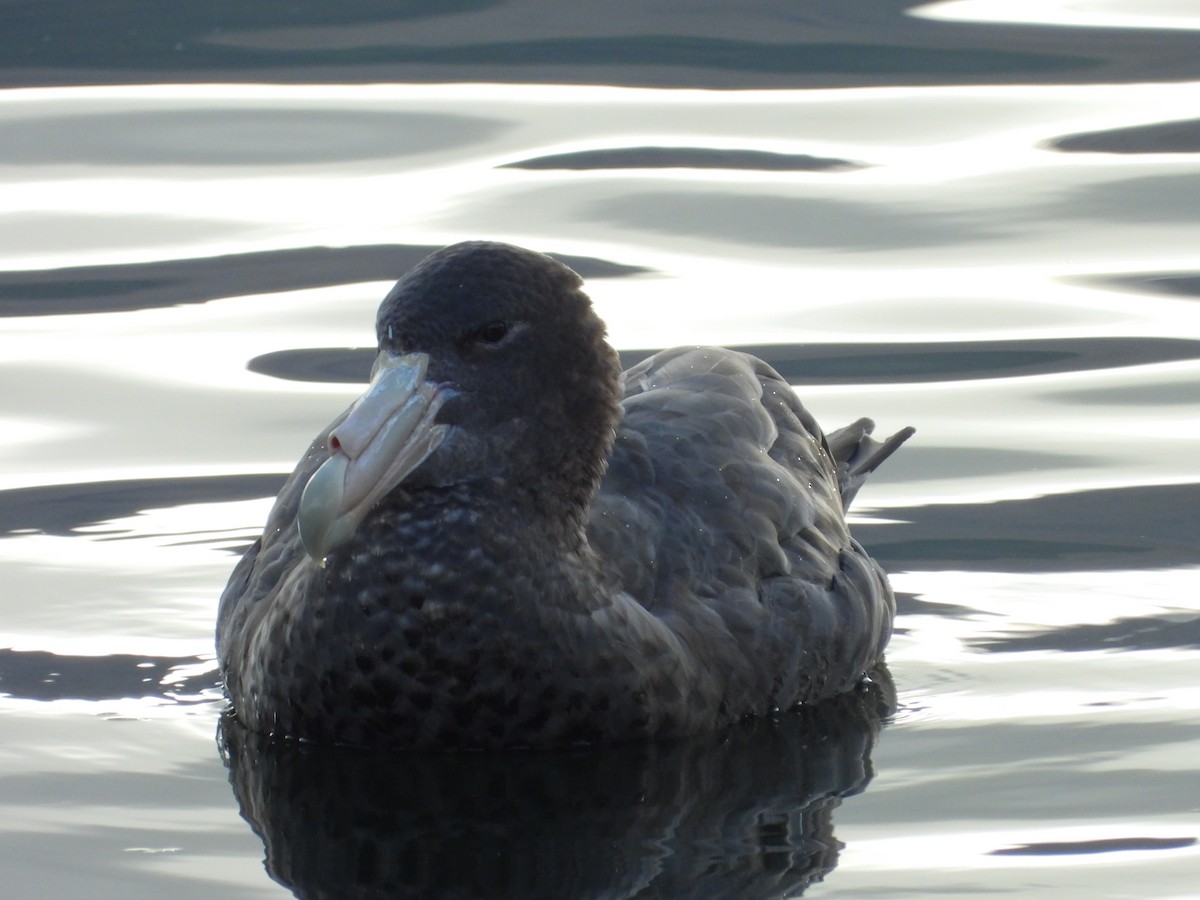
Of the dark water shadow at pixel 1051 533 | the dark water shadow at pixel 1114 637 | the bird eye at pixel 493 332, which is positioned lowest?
the dark water shadow at pixel 1114 637

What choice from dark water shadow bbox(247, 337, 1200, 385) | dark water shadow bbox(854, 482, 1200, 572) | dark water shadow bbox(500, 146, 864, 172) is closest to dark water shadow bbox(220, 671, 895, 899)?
dark water shadow bbox(854, 482, 1200, 572)

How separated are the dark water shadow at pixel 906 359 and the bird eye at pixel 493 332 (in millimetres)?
3528

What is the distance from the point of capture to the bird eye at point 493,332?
20.1 feet

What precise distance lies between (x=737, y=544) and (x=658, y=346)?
3.31 m

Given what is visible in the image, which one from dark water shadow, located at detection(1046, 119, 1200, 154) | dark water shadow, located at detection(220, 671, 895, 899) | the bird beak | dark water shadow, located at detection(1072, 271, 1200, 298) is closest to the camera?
dark water shadow, located at detection(220, 671, 895, 899)

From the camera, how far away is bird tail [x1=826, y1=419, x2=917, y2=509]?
812 centimetres

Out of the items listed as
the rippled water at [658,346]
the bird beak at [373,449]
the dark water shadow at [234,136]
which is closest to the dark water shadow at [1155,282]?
the rippled water at [658,346]

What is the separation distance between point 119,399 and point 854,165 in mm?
4580

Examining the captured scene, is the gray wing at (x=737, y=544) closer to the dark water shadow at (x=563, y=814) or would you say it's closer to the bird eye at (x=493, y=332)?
the dark water shadow at (x=563, y=814)

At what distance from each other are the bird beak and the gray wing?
0.72 metres

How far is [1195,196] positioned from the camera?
39.9 feet

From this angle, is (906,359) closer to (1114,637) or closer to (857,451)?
(857,451)

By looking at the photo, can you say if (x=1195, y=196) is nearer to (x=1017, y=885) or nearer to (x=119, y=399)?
(x=119, y=399)

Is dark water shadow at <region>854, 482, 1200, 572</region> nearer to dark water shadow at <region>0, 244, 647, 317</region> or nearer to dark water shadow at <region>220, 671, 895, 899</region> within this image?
dark water shadow at <region>220, 671, 895, 899</region>
